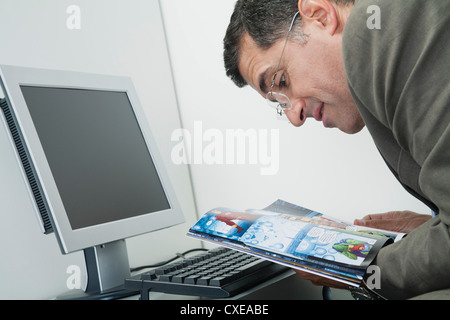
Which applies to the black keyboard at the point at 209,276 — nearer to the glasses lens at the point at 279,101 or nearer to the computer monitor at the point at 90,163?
the computer monitor at the point at 90,163

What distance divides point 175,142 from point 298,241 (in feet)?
2.84

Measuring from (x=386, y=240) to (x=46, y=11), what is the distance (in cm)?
99

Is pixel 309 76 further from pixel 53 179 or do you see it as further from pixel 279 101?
pixel 53 179

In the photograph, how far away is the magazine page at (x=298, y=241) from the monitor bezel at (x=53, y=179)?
210 mm

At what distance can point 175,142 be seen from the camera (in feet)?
5.04

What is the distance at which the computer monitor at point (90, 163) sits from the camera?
897 mm

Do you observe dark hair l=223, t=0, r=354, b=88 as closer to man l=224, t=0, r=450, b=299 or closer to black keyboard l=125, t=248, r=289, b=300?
man l=224, t=0, r=450, b=299

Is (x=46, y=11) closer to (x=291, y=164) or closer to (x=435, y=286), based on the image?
(x=291, y=164)

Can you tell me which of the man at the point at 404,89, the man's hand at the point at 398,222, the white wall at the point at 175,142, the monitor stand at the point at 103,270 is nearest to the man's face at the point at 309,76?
the man at the point at 404,89

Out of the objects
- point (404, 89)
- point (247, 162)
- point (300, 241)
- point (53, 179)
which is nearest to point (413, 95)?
point (404, 89)

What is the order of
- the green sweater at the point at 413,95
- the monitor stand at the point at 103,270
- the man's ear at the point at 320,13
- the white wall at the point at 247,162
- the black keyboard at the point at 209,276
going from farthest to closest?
1. the white wall at the point at 247,162
2. the monitor stand at the point at 103,270
3. the man's ear at the point at 320,13
4. the black keyboard at the point at 209,276
5. the green sweater at the point at 413,95

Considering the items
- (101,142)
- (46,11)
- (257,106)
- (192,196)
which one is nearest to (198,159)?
(192,196)

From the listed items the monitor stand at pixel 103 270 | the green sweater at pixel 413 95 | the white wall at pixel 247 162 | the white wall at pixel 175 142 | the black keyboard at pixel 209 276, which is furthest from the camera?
the white wall at pixel 247 162

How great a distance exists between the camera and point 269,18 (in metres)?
0.92
